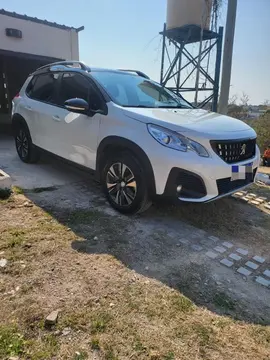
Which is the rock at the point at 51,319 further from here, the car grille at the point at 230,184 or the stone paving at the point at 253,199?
the stone paving at the point at 253,199

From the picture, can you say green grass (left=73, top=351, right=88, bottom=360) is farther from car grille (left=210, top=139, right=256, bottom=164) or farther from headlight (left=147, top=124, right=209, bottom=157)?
car grille (left=210, top=139, right=256, bottom=164)

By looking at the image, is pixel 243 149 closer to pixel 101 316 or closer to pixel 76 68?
pixel 101 316

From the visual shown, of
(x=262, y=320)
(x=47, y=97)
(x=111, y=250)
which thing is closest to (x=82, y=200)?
(x=111, y=250)

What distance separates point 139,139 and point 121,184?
62 cm

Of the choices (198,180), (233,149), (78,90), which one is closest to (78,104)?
(78,90)

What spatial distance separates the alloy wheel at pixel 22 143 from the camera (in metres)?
5.30

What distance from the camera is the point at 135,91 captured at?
389cm

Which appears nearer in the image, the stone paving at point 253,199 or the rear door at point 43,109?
the stone paving at point 253,199

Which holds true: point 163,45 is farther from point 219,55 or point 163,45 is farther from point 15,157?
point 15,157

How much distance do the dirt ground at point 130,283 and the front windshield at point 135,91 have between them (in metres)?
1.39

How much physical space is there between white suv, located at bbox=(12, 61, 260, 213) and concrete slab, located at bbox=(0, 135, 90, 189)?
1.66ft

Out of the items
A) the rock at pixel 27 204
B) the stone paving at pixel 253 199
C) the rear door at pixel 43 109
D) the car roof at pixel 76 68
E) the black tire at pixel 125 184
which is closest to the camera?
the black tire at pixel 125 184

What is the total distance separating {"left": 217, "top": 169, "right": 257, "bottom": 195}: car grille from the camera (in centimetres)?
294

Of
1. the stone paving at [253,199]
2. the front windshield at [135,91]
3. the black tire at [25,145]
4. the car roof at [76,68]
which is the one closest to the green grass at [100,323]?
the front windshield at [135,91]
